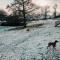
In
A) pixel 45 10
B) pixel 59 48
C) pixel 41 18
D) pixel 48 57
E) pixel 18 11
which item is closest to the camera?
pixel 48 57

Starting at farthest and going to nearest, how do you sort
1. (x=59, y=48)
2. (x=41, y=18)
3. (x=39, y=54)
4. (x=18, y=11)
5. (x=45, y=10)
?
(x=45, y=10)
(x=41, y=18)
(x=18, y=11)
(x=59, y=48)
(x=39, y=54)

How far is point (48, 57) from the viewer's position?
29.2m

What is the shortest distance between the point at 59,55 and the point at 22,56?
160 inches

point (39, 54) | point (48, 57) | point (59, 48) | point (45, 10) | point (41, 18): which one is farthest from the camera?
point (45, 10)

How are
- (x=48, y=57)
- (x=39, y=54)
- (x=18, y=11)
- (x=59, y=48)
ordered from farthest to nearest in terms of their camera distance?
(x=18, y=11)
(x=59, y=48)
(x=39, y=54)
(x=48, y=57)

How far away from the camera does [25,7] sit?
67.6 m

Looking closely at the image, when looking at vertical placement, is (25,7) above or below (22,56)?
above

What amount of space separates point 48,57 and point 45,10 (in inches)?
2541

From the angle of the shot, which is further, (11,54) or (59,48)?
(59,48)

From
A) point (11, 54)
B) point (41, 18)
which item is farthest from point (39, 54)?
point (41, 18)

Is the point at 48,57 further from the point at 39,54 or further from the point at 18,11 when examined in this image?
the point at 18,11

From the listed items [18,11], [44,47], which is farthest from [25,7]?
[44,47]

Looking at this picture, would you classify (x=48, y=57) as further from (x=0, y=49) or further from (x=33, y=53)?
(x=0, y=49)

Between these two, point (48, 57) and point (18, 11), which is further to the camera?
point (18, 11)
